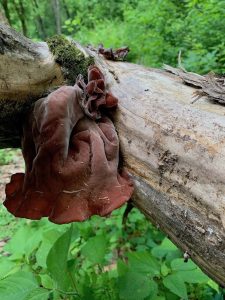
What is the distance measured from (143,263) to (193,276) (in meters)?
0.25

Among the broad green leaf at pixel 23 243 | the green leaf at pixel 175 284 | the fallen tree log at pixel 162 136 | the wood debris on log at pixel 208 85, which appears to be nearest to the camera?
the fallen tree log at pixel 162 136

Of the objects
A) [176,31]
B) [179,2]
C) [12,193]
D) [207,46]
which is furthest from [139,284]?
[179,2]

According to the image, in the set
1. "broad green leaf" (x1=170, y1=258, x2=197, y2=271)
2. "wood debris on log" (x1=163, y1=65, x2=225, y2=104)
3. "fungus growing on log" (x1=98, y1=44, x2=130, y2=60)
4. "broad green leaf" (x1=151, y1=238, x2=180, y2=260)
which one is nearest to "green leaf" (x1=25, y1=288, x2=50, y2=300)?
"broad green leaf" (x1=170, y1=258, x2=197, y2=271)

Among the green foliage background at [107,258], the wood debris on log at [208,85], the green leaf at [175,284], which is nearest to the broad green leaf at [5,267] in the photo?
the green foliage background at [107,258]

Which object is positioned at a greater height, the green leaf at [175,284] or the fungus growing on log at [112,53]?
the fungus growing on log at [112,53]

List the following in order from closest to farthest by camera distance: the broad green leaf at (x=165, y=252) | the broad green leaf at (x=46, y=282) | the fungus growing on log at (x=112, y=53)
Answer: the broad green leaf at (x=46, y=282), the fungus growing on log at (x=112, y=53), the broad green leaf at (x=165, y=252)

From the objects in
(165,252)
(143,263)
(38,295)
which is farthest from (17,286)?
(165,252)

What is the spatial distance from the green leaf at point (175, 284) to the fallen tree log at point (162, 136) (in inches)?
14.2

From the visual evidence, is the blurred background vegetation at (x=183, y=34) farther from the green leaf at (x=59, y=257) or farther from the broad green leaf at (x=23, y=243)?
the green leaf at (x=59, y=257)

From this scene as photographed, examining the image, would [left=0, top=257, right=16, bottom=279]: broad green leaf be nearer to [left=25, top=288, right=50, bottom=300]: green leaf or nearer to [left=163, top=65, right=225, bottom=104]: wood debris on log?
[left=25, top=288, right=50, bottom=300]: green leaf

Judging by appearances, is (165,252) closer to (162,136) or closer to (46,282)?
(46,282)

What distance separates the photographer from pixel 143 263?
1.85 metres

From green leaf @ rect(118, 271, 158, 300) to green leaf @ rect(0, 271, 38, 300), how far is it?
0.44m

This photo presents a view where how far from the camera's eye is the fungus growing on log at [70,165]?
154cm
